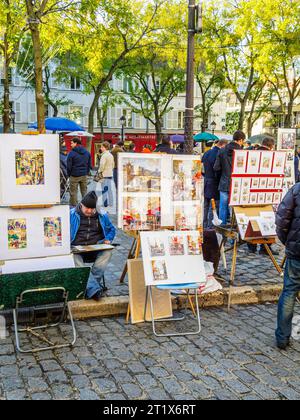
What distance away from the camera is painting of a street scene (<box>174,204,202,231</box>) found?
5.05 meters

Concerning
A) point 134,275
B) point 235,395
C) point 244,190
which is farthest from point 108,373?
point 244,190

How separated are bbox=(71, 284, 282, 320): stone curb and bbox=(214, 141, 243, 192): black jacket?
2.31 m

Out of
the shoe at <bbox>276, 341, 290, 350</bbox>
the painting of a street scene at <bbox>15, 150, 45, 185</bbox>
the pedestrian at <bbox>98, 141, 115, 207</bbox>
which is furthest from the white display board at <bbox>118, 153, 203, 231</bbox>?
the pedestrian at <bbox>98, 141, 115, 207</bbox>

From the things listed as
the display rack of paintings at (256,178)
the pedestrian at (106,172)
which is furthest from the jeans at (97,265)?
the pedestrian at (106,172)

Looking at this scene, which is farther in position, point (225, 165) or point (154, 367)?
point (225, 165)

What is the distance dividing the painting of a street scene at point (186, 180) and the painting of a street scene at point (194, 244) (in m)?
0.45

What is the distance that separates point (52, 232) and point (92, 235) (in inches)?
29.5

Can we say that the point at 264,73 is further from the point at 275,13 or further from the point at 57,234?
the point at 57,234

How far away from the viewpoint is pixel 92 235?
5422 mm

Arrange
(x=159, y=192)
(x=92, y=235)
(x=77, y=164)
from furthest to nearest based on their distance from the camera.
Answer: (x=77, y=164) → (x=92, y=235) → (x=159, y=192)

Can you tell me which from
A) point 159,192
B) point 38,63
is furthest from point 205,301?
point 38,63

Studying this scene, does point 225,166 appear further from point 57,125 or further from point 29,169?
point 57,125

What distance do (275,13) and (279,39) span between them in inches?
41.0
